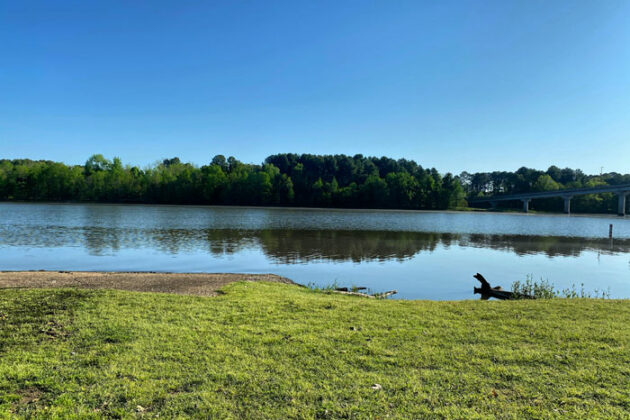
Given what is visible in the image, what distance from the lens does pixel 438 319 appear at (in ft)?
28.3

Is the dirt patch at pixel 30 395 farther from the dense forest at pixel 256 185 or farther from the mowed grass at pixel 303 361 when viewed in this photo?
the dense forest at pixel 256 185

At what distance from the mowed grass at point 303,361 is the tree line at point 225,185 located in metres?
129

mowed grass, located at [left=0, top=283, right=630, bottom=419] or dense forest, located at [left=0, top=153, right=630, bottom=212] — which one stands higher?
dense forest, located at [left=0, top=153, right=630, bottom=212]

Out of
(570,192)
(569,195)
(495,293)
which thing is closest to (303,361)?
(495,293)

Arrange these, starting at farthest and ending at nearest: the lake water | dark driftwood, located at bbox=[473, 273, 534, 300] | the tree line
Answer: the tree line → the lake water → dark driftwood, located at bbox=[473, 273, 534, 300]

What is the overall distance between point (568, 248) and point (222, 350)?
118ft

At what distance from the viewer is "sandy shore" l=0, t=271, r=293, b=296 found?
1241 centimetres

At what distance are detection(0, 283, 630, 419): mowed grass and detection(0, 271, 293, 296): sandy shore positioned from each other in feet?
9.76

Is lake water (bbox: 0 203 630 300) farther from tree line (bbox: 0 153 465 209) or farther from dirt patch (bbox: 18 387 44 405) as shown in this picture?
tree line (bbox: 0 153 465 209)

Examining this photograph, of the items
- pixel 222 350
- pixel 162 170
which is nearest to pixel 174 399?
pixel 222 350

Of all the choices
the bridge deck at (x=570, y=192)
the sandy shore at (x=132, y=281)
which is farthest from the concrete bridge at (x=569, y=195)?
the sandy shore at (x=132, y=281)

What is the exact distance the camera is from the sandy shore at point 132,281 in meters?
12.4

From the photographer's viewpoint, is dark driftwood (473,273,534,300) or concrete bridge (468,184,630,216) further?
concrete bridge (468,184,630,216)

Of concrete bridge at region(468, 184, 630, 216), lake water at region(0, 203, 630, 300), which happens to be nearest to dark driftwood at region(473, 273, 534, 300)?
lake water at region(0, 203, 630, 300)
